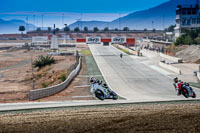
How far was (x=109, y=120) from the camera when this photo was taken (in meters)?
15.0

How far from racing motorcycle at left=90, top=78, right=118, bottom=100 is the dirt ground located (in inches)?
65.1

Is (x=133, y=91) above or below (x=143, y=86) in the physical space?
below

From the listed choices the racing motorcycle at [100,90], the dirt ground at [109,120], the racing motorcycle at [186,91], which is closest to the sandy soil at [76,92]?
the racing motorcycle at [100,90]

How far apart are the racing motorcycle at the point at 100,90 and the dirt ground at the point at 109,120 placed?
65.1 inches

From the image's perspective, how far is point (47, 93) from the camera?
25.2 metres

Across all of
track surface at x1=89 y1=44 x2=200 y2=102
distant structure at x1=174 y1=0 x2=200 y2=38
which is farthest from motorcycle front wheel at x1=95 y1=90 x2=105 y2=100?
distant structure at x1=174 y1=0 x2=200 y2=38

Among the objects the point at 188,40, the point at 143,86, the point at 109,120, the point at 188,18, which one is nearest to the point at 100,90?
the point at 109,120

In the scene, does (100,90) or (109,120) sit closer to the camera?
(109,120)

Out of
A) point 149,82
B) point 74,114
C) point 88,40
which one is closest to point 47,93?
point 74,114

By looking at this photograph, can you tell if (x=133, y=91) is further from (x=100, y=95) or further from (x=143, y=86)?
(x=100, y=95)

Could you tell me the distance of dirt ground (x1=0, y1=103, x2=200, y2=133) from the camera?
45.1 feet

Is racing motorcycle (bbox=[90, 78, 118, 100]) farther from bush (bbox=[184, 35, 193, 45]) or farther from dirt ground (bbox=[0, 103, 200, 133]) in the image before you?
bush (bbox=[184, 35, 193, 45])

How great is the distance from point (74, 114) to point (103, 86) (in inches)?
152

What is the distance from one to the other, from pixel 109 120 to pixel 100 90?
477cm
